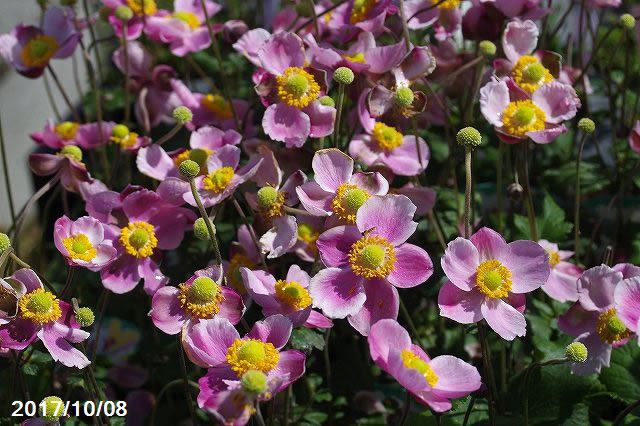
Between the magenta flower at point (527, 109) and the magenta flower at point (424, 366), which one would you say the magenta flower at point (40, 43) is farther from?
the magenta flower at point (424, 366)

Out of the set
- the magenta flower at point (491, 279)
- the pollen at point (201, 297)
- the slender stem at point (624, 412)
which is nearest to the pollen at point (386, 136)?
the magenta flower at point (491, 279)

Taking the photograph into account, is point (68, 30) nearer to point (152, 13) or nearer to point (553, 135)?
point (152, 13)

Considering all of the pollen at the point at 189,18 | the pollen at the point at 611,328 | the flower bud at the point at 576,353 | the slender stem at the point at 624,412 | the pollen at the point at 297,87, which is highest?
the pollen at the point at 297,87

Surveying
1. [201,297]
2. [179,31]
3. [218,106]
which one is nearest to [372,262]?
[201,297]

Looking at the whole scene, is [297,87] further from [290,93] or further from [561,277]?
[561,277]

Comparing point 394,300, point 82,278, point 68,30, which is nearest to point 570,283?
point 394,300
